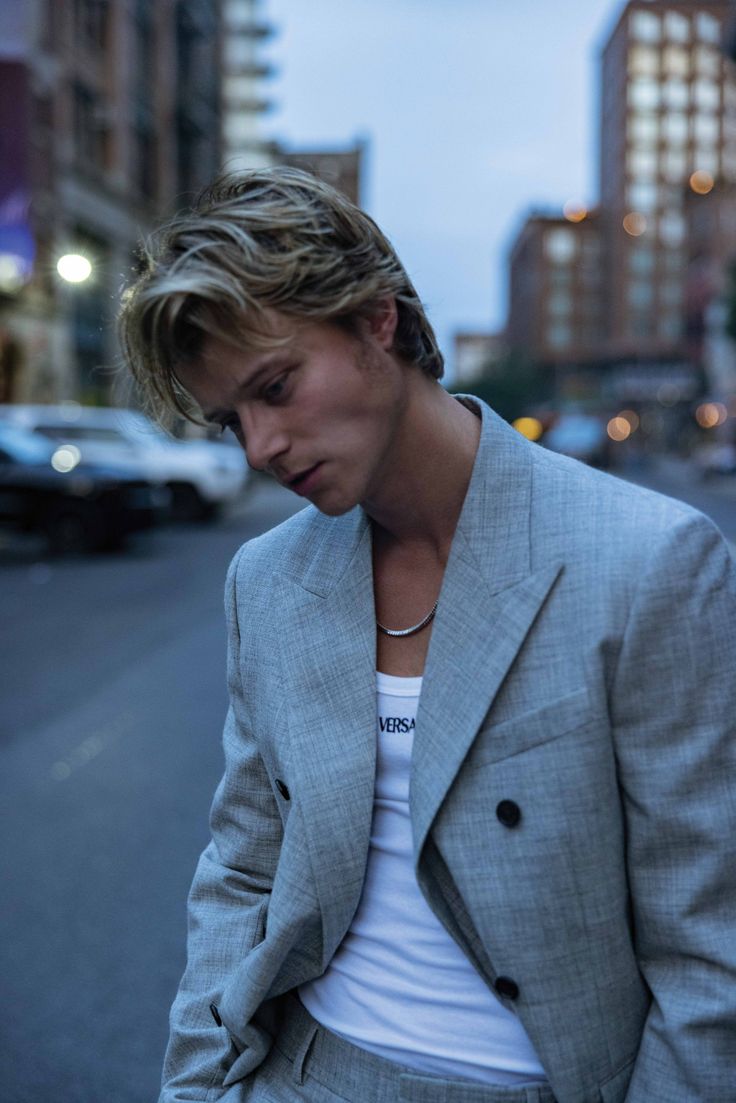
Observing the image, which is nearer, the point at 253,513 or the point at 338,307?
the point at 338,307

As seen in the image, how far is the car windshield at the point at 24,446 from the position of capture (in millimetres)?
16078

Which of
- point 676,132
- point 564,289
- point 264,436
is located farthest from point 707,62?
point 264,436

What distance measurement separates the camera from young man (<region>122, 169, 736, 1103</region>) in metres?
1.39

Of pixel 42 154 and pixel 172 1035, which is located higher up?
pixel 42 154

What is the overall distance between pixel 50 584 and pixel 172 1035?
39.4ft

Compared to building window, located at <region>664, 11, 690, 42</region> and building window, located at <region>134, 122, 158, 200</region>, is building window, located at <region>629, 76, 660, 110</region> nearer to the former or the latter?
building window, located at <region>664, 11, 690, 42</region>

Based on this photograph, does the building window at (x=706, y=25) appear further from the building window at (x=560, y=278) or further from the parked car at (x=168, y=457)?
the parked car at (x=168, y=457)

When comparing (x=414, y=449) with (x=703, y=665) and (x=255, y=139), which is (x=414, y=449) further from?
(x=255, y=139)

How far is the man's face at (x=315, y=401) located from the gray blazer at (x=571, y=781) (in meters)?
0.15

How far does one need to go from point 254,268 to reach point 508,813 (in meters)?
0.68

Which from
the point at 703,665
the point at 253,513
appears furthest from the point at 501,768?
the point at 253,513

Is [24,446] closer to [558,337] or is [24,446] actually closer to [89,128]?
[89,128]

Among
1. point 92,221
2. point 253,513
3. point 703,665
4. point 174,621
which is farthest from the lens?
point 92,221

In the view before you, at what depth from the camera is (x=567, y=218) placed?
130m
